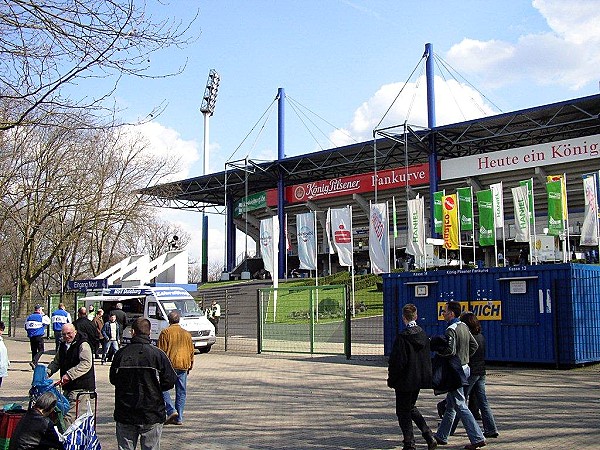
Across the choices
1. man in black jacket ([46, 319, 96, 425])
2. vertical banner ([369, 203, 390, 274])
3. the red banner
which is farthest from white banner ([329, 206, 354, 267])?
man in black jacket ([46, 319, 96, 425])

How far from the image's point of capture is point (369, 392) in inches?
526

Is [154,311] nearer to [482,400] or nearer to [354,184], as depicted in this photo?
[482,400]

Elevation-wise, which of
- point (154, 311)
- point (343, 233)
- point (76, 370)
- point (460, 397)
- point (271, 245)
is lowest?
point (460, 397)

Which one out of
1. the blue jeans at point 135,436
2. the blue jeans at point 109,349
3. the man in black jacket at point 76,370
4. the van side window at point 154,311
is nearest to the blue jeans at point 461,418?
the blue jeans at point 135,436

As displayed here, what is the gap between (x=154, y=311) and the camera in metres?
22.3

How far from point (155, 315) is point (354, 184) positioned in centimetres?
3335

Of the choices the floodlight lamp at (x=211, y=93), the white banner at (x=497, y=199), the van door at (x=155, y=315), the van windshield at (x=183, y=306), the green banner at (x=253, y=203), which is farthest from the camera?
the floodlight lamp at (x=211, y=93)

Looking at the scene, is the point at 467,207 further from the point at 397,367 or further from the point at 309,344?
the point at 397,367

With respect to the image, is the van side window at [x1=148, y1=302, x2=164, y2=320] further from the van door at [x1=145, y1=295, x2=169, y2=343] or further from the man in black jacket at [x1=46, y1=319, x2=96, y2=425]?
the man in black jacket at [x1=46, y1=319, x2=96, y2=425]

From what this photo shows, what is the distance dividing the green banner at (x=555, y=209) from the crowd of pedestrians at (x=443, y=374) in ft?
78.5

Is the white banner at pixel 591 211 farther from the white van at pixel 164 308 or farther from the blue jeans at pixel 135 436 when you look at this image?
the blue jeans at pixel 135 436

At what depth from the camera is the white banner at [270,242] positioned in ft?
111

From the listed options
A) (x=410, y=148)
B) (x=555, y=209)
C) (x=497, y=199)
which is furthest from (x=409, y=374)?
(x=410, y=148)

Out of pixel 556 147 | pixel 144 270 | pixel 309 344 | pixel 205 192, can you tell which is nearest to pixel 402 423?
pixel 309 344
